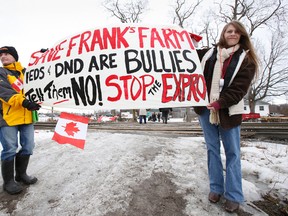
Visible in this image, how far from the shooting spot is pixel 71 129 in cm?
223

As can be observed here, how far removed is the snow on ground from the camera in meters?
2.22

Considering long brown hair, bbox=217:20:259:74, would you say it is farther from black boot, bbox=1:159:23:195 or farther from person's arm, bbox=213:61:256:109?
black boot, bbox=1:159:23:195

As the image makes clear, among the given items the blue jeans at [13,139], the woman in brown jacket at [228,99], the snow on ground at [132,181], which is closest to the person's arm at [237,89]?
the woman in brown jacket at [228,99]

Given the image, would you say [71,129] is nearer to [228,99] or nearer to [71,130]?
[71,130]

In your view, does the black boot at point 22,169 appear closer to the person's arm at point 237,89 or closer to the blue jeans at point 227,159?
the blue jeans at point 227,159

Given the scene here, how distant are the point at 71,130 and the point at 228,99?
1.69 meters

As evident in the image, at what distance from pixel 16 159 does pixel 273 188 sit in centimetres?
344

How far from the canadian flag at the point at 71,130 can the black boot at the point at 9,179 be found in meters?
0.94

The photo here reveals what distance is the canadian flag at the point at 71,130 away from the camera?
217cm

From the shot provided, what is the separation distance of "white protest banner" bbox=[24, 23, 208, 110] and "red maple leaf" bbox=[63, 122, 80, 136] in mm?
211

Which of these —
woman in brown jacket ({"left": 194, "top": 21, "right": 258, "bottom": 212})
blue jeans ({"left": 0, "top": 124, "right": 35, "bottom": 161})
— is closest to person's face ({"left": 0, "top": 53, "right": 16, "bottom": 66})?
blue jeans ({"left": 0, "top": 124, "right": 35, "bottom": 161})

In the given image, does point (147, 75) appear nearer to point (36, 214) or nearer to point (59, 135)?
point (59, 135)

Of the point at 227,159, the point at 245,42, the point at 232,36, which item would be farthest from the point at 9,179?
the point at 245,42

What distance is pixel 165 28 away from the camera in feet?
7.64
